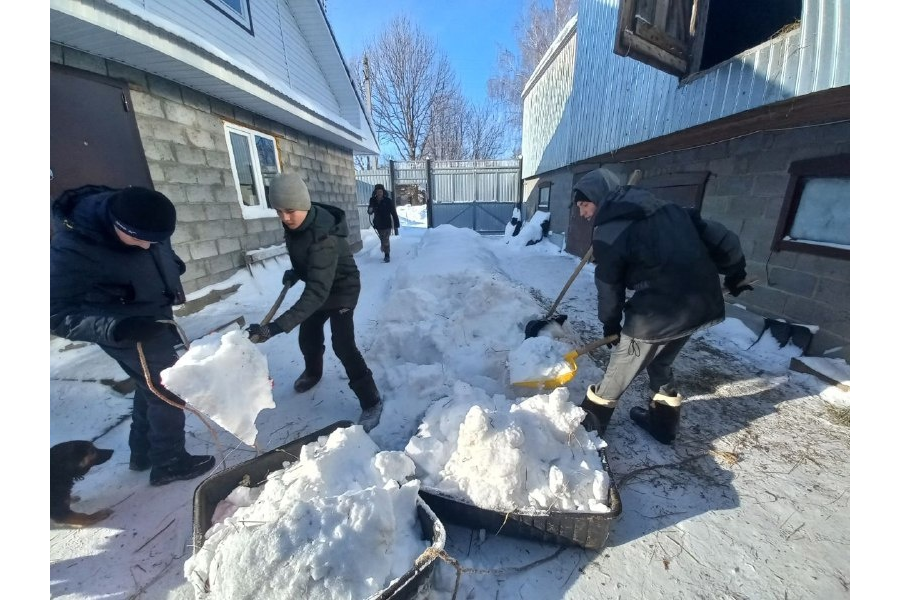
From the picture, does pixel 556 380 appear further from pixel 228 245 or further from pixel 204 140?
pixel 204 140

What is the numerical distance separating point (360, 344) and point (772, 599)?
335cm

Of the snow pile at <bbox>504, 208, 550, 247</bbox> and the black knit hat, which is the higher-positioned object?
the black knit hat

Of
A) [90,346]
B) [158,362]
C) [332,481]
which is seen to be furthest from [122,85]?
[332,481]

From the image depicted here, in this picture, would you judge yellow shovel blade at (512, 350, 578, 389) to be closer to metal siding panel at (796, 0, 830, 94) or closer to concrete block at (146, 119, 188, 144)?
metal siding panel at (796, 0, 830, 94)

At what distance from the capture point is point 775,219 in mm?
3723

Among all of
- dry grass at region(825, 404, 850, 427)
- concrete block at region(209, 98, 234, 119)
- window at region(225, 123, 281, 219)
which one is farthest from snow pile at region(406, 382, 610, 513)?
concrete block at region(209, 98, 234, 119)

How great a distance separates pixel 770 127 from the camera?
11.5 feet

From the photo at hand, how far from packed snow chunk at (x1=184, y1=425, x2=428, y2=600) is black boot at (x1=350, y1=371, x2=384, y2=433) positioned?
2.89 feet

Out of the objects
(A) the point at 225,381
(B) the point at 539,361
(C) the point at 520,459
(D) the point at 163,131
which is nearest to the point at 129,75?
(D) the point at 163,131

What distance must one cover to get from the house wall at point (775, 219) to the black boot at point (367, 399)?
4.20m

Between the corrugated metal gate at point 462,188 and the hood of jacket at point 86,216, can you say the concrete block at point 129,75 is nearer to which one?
the hood of jacket at point 86,216

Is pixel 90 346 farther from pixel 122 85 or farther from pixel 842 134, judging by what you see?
pixel 842 134

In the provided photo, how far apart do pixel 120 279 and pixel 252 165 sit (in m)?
4.11

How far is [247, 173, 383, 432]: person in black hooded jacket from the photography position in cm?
195
